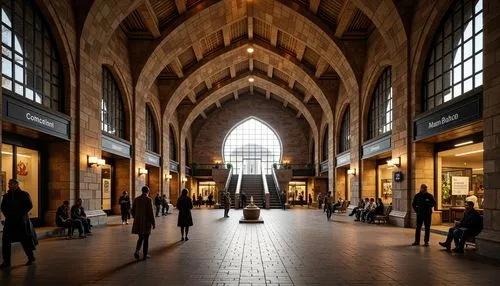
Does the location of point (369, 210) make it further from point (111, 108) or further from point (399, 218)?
point (111, 108)

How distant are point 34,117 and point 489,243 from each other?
10.0 m

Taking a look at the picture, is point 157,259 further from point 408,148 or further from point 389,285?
point 408,148

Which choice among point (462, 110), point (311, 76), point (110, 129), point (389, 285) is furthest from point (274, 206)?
point (389, 285)

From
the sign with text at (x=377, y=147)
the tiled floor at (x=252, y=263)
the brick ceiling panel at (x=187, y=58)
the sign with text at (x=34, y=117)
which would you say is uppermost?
the brick ceiling panel at (x=187, y=58)

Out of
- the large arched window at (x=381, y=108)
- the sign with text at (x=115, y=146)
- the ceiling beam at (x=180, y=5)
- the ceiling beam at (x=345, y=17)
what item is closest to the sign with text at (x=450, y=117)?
the large arched window at (x=381, y=108)

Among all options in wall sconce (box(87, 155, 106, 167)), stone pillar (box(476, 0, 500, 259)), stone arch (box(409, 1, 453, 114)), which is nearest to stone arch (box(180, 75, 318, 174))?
wall sconce (box(87, 155, 106, 167))

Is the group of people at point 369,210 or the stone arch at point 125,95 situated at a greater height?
the stone arch at point 125,95

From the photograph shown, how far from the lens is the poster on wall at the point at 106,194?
18.1m

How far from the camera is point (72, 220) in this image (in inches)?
448

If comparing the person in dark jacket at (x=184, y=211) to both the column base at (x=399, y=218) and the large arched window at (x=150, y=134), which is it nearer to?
the column base at (x=399, y=218)

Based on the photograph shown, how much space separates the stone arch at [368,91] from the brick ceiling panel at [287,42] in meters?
4.78

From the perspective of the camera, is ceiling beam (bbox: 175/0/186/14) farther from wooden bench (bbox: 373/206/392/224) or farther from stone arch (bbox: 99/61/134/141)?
wooden bench (bbox: 373/206/392/224)

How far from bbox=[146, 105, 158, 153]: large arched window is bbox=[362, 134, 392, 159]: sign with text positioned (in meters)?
10.9

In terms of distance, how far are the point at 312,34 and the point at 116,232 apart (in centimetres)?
1140
